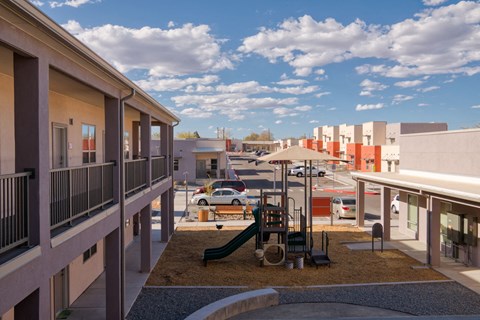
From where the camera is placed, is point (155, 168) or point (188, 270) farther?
point (155, 168)

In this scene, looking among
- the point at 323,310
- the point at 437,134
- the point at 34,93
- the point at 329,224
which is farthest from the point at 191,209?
the point at 34,93

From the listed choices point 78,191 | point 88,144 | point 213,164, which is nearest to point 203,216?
point 88,144

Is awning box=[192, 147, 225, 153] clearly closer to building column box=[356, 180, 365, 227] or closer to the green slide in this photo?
building column box=[356, 180, 365, 227]

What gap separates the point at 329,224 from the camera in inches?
959

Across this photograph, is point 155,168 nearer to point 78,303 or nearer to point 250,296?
point 78,303

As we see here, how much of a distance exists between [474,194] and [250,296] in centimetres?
710

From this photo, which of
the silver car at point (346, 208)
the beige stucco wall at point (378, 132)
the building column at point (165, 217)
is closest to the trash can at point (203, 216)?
the building column at point (165, 217)

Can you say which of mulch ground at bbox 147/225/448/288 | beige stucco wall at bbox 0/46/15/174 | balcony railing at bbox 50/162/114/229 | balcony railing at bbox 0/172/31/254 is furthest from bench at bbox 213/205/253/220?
balcony railing at bbox 0/172/31/254

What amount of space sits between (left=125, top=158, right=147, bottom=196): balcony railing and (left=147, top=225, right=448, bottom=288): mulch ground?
128 inches

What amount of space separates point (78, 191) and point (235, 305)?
16.7ft

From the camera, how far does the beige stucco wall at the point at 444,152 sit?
15.9 meters

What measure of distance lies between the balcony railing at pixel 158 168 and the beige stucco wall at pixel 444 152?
12.2 meters

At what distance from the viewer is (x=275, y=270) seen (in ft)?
49.4

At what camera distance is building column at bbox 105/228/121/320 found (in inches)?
390
